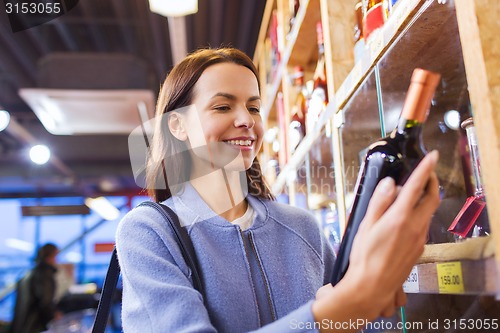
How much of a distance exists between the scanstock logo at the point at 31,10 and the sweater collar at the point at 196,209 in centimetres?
57

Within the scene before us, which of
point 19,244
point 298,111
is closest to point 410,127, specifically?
point 298,111

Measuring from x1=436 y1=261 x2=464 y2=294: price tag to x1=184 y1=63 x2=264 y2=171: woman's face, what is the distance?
1.20 ft

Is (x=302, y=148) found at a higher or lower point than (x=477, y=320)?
higher

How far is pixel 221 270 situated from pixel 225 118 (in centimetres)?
26

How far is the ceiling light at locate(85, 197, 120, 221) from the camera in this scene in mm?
8555

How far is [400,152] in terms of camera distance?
51cm

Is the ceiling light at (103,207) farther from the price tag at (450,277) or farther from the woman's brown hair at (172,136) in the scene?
the price tag at (450,277)

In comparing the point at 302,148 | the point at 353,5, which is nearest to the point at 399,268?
the point at 353,5

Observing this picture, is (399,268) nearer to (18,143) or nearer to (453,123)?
(453,123)

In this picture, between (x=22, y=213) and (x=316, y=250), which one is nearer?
(x=316, y=250)

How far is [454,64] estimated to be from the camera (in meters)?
0.76

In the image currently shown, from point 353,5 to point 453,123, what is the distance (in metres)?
0.61

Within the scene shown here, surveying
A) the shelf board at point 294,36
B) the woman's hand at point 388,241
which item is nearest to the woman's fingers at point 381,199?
the woman's hand at point 388,241

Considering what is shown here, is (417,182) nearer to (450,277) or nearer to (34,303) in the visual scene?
(450,277)
